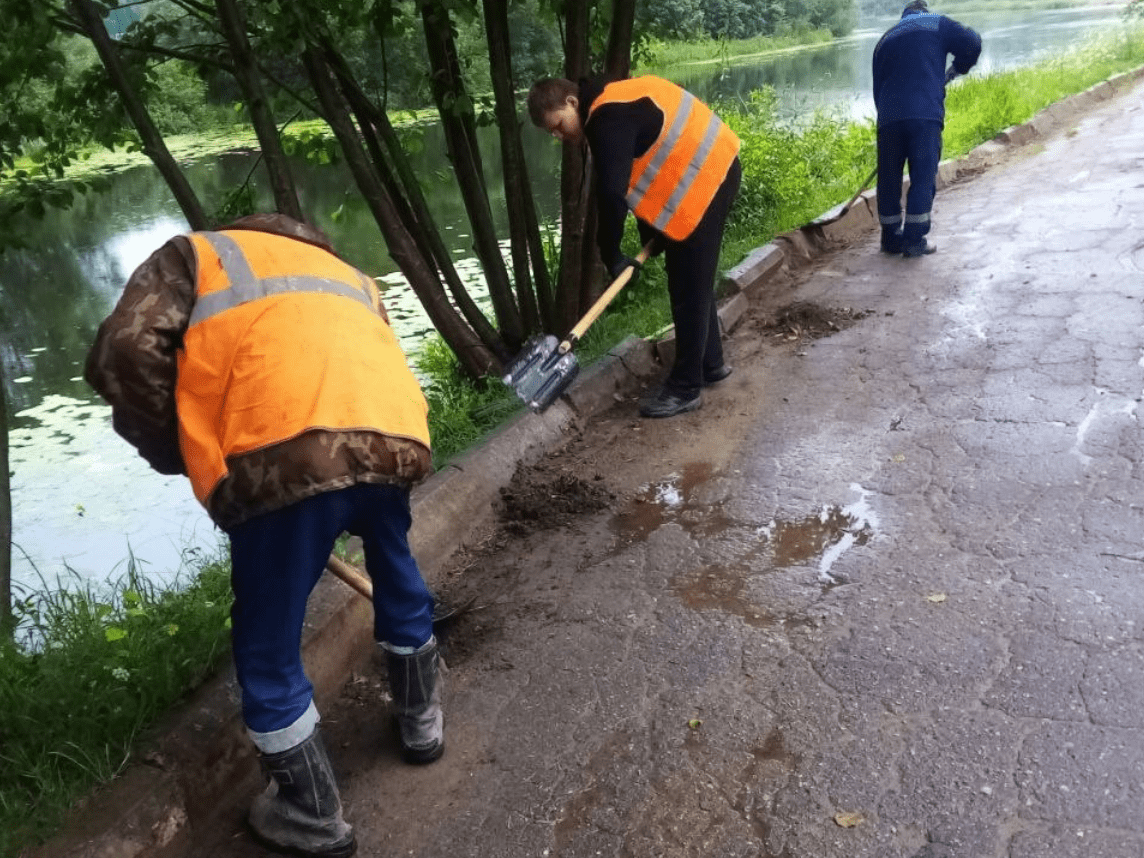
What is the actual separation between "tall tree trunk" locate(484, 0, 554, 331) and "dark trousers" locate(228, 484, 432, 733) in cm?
310

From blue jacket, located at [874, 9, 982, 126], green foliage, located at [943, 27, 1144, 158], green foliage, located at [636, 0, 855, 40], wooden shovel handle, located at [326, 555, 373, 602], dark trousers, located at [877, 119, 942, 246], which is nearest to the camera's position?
wooden shovel handle, located at [326, 555, 373, 602]

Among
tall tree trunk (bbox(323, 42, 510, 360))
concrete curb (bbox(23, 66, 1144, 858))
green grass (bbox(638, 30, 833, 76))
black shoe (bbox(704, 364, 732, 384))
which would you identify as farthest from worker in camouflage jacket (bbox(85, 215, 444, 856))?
green grass (bbox(638, 30, 833, 76))

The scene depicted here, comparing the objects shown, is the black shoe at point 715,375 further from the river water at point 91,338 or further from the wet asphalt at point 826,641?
the river water at point 91,338

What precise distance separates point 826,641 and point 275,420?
1.72 meters

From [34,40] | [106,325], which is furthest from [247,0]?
[106,325]

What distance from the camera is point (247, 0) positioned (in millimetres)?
4434

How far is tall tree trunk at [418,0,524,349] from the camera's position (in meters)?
4.84

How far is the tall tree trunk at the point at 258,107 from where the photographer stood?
162 inches

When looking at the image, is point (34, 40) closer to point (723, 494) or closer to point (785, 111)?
point (723, 494)

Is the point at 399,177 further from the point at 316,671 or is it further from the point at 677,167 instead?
the point at 316,671

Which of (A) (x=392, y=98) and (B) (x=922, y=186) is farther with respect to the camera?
(B) (x=922, y=186)

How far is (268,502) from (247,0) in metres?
3.03

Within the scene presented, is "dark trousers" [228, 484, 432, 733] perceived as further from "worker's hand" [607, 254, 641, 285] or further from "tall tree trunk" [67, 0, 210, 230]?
"worker's hand" [607, 254, 641, 285]

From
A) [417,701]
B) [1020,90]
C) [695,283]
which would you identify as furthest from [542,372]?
[1020,90]
